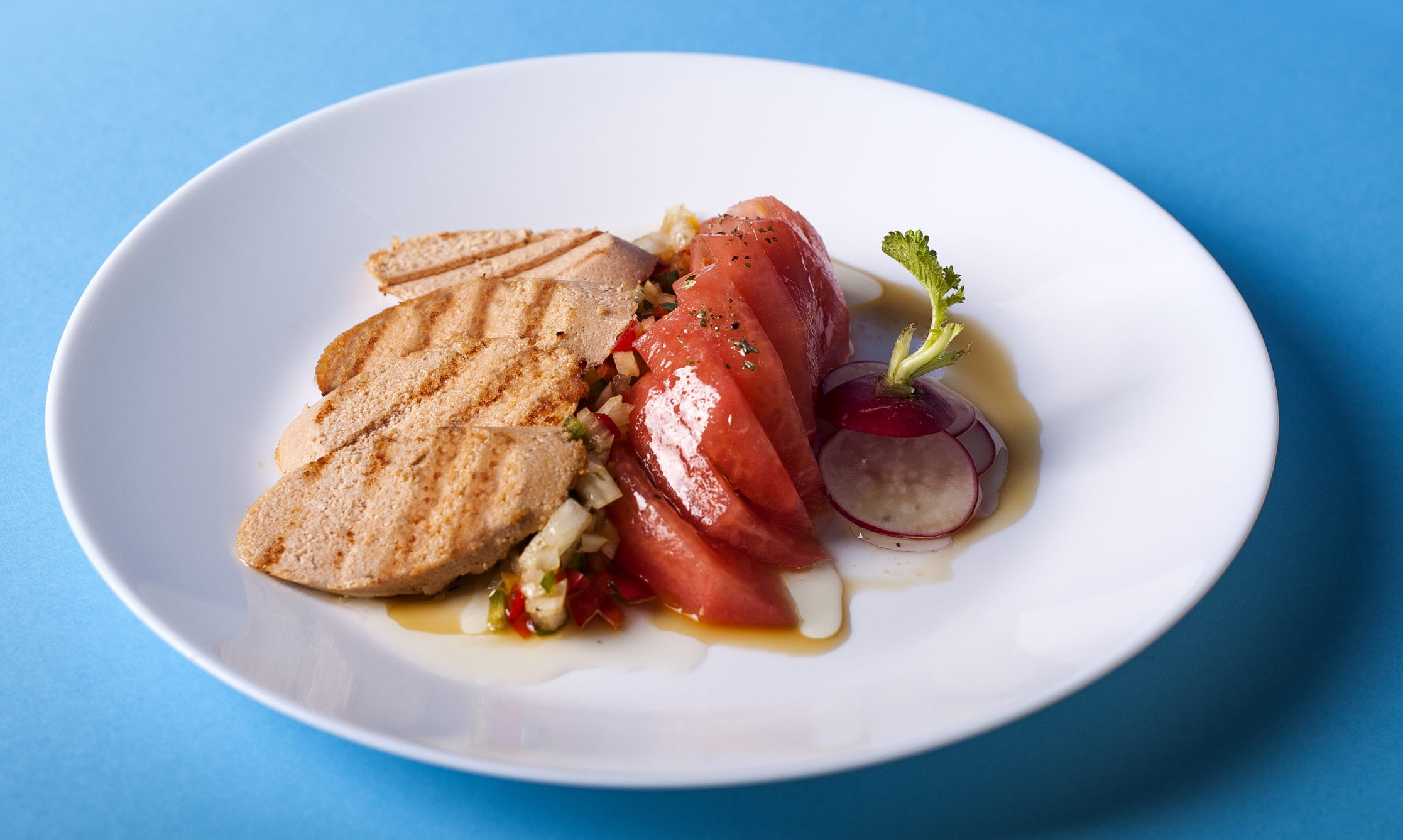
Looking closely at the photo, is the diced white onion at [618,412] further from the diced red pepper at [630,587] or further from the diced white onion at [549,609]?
the diced white onion at [549,609]

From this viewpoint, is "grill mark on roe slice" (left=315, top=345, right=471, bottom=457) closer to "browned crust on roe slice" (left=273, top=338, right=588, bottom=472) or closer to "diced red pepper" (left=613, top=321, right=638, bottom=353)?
"browned crust on roe slice" (left=273, top=338, right=588, bottom=472)

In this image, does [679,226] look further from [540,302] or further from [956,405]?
[956,405]

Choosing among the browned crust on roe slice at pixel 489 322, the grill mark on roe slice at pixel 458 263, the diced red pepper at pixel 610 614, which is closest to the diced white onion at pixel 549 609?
the diced red pepper at pixel 610 614

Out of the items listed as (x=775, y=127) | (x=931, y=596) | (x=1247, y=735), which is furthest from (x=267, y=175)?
(x=1247, y=735)

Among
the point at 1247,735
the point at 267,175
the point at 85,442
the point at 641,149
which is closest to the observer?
the point at 1247,735

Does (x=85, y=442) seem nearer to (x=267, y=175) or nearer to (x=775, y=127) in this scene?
(x=267, y=175)
